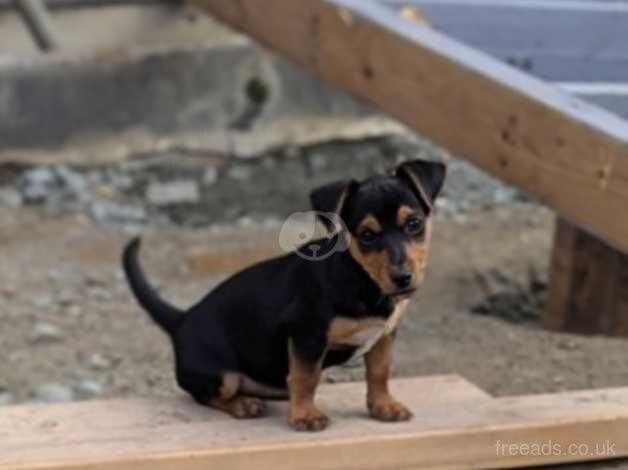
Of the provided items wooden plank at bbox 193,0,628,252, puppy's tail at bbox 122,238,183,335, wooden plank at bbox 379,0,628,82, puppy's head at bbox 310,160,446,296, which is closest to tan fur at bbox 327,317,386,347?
puppy's head at bbox 310,160,446,296

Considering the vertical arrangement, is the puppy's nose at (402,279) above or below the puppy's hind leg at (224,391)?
above

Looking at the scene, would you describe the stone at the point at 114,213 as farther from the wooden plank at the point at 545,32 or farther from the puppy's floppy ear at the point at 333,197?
the puppy's floppy ear at the point at 333,197

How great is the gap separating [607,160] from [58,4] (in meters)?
3.76

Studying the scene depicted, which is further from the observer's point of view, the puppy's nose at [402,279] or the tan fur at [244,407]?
the tan fur at [244,407]

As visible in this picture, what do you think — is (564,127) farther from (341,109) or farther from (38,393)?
(341,109)

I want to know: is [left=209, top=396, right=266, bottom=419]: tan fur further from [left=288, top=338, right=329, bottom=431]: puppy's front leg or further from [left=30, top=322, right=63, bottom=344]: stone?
[left=30, top=322, right=63, bottom=344]: stone

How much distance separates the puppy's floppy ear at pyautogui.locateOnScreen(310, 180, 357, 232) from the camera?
2.60m

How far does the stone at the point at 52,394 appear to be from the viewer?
3.98 meters

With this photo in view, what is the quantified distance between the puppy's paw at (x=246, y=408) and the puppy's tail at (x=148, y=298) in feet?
0.82

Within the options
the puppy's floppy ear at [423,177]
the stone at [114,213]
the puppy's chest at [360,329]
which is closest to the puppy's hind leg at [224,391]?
the puppy's chest at [360,329]

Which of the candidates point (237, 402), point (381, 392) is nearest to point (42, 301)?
point (237, 402)

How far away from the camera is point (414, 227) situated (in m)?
2.58

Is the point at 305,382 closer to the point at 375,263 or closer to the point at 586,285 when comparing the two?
the point at 375,263

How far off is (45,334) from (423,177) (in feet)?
7.48
